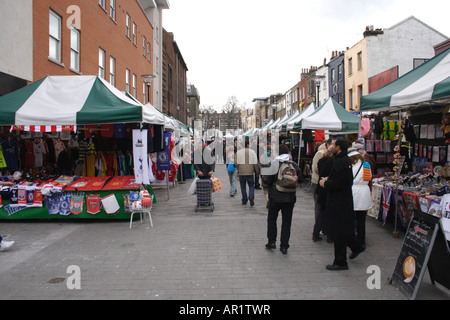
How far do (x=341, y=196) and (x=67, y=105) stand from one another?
6.68 meters

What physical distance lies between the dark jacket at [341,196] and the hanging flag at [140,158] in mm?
4561

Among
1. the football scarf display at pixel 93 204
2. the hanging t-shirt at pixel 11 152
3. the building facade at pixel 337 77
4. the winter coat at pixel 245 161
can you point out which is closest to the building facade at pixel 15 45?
the hanging t-shirt at pixel 11 152

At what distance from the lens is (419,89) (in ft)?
19.0

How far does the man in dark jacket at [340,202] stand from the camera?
4715 mm

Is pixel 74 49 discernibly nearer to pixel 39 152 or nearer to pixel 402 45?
pixel 39 152

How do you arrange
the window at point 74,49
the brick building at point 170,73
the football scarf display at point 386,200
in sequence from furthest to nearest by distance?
the brick building at point 170,73 → the window at point 74,49 → the football scarf display at point 386,200

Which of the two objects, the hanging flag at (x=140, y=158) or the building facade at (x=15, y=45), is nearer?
the hanging flag at (x=140, y=158)

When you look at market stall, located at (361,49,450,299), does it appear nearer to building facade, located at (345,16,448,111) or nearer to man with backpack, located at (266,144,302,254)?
man with backpack, located at (266,144,302,254)

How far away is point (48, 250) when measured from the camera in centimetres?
594

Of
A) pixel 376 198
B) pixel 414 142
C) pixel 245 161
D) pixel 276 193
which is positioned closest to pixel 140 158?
pixel 245 161

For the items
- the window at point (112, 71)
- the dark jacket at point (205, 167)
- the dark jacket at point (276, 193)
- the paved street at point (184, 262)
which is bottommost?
the paved street at point (184, 262)

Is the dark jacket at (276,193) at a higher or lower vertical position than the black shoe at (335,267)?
higher

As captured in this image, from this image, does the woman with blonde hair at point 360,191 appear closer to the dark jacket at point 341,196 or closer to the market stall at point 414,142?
the dark jacket at point 341,196
